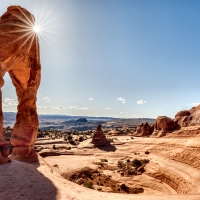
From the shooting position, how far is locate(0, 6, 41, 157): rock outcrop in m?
12.1

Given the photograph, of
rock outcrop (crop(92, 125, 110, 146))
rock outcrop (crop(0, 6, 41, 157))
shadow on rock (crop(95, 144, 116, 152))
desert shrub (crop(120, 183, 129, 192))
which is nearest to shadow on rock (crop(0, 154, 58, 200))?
rock outcrop (crop(0, 6, 41, 157))

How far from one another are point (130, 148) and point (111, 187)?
52.6 feet

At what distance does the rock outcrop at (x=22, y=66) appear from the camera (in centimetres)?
1215

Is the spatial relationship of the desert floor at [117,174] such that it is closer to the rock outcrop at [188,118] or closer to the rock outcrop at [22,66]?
the rock outcrop at [22,66]

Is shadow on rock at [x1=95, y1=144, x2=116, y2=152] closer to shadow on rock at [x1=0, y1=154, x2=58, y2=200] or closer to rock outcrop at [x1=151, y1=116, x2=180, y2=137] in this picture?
rock outcrop at [x1=151, y1=116, x2=180, y2=137]

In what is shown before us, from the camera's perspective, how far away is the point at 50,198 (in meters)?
6.51

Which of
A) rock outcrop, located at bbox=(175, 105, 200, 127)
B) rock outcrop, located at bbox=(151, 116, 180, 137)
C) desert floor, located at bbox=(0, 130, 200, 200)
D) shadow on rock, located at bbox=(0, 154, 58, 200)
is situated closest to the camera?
shadow on rock, located at bbox=(0, 154, 58, 200)

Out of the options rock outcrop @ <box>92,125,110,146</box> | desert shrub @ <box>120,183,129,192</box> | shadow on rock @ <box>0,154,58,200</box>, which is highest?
shadow on rock @ <box>0,154,58,200</box>

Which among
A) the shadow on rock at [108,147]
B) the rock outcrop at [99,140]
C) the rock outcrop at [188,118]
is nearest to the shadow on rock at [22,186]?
the shadow on rock at [108,147]

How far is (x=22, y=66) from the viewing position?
48.6 ft

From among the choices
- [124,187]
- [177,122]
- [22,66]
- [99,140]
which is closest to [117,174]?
[124,187]

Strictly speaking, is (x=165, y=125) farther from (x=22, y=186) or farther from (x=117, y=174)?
(x=22, y=186)

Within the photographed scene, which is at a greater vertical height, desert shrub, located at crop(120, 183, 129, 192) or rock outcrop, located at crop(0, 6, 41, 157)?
rock outcrop, located at crop(0, 6, 41, 157)

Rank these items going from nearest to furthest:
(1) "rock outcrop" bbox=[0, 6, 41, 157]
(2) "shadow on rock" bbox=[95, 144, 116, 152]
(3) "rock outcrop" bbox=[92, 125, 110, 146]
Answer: (1) "rock outcrop" bbox=[0, 6, 41, 157] → (2) "shadow on rock" bbox=[95, 144, 116, 152] → (3) "rock outcrop" bbox=[92, 125, 110, 146]
